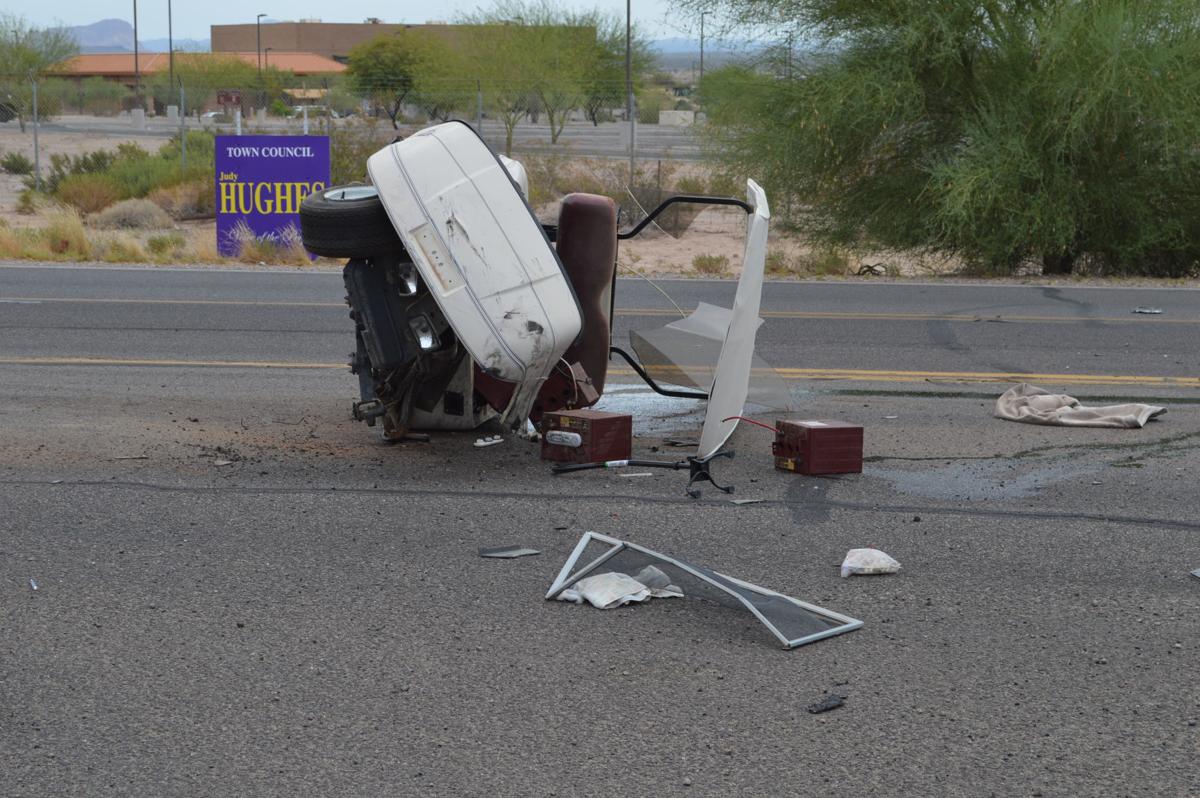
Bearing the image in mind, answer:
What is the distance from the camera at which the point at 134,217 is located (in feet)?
93.8

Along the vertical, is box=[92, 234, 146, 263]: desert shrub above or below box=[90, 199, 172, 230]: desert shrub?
below

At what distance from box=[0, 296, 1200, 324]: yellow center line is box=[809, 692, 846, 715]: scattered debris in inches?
386

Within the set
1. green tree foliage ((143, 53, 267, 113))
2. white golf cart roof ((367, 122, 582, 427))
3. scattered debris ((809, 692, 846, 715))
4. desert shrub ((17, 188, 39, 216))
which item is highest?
green tree foliage ((143, 53, 267, 113))

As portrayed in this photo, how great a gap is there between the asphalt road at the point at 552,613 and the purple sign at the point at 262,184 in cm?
1157

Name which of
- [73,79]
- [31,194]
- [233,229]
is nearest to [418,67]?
[73,79]

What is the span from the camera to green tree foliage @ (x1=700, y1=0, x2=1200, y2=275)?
62.8ft

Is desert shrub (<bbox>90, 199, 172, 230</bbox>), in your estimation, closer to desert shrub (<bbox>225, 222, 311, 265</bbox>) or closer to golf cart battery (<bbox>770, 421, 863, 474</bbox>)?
desert shrub (<bbox>225, 222, 311, 265</bbox>)

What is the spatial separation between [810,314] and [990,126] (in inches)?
272

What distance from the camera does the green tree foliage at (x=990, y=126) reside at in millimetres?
19141

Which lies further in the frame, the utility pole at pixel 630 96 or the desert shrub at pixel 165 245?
the utility pole at pixel 630 96

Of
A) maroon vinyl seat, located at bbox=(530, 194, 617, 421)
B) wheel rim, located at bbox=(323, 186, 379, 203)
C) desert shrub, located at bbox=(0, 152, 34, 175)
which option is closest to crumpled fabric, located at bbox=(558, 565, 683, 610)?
maroon vinyl seat, located at bbox=(530, 194, 617, 421)

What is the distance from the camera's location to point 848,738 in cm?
404

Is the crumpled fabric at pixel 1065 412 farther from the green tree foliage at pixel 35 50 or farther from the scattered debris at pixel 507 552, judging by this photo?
the green tree foliage at pixel 35 50

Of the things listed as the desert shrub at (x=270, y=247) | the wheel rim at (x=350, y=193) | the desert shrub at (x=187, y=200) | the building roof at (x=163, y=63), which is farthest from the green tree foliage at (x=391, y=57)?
the wheel rim at (x=350, y=193)
